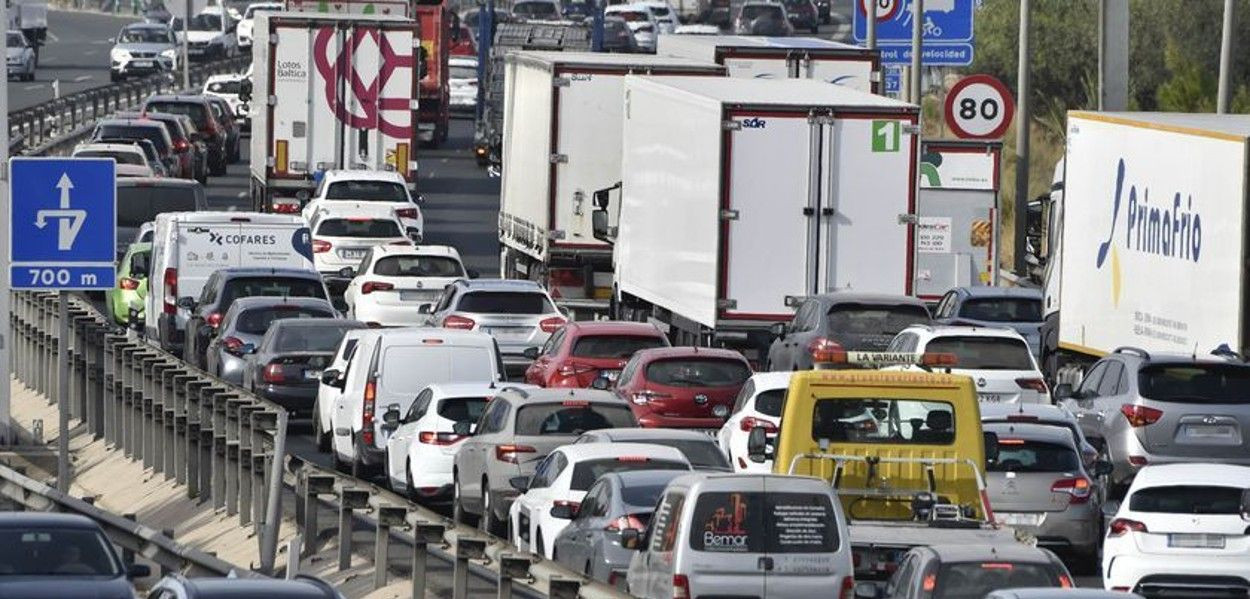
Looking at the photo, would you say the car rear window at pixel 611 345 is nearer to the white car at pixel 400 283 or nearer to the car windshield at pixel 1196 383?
the car windshield at pixel 1196 383

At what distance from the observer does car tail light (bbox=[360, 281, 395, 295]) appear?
4284cm

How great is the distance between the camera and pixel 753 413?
28.2 m

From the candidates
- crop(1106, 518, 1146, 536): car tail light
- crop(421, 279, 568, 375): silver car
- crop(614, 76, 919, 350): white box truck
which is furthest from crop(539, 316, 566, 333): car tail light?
crop(1106, 518, 1146, 536): car tail light

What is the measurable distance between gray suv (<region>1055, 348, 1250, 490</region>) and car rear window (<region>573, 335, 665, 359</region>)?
677cm

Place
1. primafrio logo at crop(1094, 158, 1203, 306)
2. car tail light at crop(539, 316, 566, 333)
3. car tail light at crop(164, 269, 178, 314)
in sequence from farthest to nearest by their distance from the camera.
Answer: car tail light at crop(164, 269, 178, 314) < car tail light at crop(539, 316, 566, 333) < primafrio logo at crop(1094, 158, 1203, 306)

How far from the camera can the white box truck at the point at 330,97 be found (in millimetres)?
53812

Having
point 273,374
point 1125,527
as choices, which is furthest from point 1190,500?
point 273,374

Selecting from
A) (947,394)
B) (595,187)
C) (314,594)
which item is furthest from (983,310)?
(314,594)

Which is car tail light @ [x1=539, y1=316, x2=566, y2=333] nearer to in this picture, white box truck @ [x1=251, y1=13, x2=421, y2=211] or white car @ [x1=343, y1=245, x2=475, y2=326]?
white car @ [x1=343, y1=245, x2=475, y2=326]

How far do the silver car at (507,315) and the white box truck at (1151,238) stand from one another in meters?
5.54

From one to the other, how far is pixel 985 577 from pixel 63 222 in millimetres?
10025

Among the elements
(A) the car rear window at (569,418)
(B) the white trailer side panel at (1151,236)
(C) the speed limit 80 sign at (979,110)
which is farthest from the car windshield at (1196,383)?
(C) the speed limit 80 sign at (979,110)

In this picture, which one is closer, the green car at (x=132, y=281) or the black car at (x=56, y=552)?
the black car at (x=56, y=552)

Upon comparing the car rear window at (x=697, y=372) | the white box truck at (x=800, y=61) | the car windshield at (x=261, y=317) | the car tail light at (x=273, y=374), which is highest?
the white box truck at (x=800, y=61)
